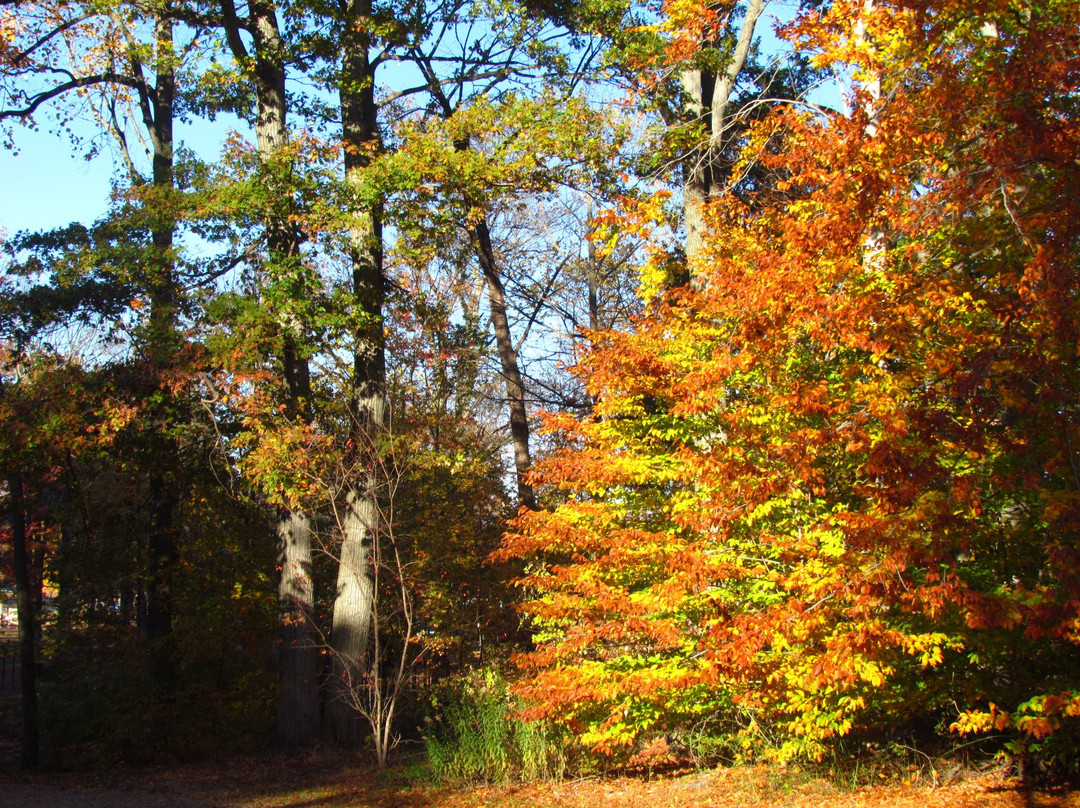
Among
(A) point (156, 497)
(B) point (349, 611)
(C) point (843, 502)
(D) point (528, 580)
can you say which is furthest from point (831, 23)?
(A) point (156, 497)

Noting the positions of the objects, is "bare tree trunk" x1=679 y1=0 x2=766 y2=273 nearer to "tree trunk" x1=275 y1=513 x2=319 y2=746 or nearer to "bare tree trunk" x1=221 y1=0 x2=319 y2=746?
"bare tree trunk" x1=221 y1=0 x2=319 y2=746

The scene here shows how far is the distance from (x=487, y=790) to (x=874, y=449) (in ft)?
17.6

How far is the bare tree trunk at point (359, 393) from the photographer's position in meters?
11.8

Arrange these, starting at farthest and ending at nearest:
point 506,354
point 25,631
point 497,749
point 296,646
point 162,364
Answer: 1. point 506,354
2. point 162,364
3. point 296,646
4. point 25,631
5. point 497,749

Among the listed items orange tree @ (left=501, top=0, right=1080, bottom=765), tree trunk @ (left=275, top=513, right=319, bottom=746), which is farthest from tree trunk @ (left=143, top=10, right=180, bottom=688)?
orange tree @ (left=501, top=0, right=1080, bottom=765)

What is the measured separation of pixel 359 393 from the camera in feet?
42.2

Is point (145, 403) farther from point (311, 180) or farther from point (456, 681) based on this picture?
point (456, 681)

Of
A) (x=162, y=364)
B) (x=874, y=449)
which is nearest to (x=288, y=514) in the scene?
(x=162, y=364)

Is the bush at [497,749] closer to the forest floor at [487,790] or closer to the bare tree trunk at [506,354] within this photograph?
the forest floor at [487,790]

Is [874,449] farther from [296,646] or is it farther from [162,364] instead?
[162,364]

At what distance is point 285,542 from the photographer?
13.2 meters

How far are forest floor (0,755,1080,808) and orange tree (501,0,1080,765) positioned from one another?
0.46 m

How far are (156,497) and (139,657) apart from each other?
110 inches

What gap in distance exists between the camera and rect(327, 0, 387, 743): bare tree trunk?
1182 cm
